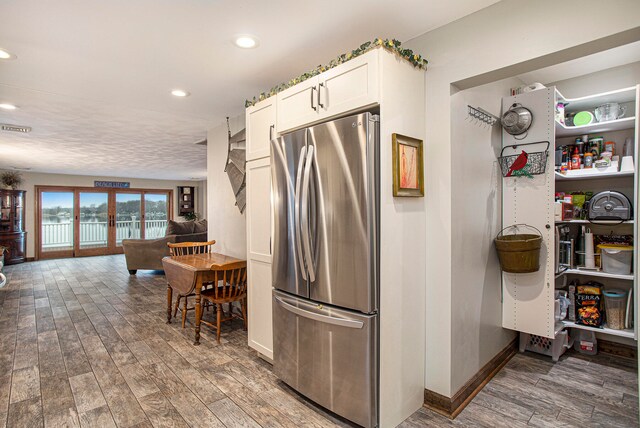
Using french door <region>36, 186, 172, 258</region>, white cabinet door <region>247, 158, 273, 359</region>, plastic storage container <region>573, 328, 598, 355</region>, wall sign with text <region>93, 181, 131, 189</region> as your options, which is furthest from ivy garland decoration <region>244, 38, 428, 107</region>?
french door <region>36, 186, 172, 258</region>

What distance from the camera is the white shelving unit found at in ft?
8.15

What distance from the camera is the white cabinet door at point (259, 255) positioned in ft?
8.59

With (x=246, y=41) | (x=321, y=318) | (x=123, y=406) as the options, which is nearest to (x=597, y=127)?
(x=321, y=318)

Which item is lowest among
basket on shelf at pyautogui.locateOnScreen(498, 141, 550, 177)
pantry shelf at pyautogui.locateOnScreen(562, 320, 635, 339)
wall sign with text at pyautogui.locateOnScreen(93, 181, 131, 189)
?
pantry shelf at pyautogui.locateOnScreen(562, 320, 635, 339)

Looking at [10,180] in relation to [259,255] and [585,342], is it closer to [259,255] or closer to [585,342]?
[259,255]

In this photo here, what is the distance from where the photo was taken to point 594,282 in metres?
2.88

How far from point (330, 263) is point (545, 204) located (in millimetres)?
1758

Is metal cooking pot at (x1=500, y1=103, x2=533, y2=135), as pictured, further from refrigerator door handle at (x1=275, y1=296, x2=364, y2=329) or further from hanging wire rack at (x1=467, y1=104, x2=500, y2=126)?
refrigerator door handle at (x1=275, y1=296, x2=364, y2=329)

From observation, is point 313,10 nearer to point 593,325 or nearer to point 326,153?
point 326,153

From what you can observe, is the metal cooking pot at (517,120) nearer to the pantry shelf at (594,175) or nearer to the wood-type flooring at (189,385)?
the pantry shelf at (594,175)

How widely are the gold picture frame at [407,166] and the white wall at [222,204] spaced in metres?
2.35

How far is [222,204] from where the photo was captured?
427 centimetres

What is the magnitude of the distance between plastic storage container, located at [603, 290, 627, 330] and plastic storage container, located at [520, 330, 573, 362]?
334mm

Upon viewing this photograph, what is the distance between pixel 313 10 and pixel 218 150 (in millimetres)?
2814
